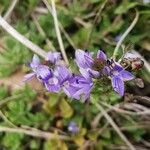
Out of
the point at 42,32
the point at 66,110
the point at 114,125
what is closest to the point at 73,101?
the point at 66,110

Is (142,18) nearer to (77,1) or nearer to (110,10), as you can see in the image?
(110,10)

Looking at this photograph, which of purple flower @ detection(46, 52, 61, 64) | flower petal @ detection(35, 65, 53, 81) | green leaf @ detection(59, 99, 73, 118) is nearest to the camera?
flower petal @ detection(35, 65, 53, 81)

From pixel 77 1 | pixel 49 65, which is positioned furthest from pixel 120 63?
pixel 77 1

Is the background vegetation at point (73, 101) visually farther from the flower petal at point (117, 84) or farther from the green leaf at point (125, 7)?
the flower petal at point (117, 84)

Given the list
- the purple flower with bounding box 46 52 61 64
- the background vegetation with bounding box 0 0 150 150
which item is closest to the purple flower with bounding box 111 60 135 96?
the purple flower with bounding box 46 52 61 64

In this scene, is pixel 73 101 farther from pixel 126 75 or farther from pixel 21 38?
pixel 126 75

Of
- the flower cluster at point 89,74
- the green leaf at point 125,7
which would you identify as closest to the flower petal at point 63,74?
the flower cluster at point 89,74

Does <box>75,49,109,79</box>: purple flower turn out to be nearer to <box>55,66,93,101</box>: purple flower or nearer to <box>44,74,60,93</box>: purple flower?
<box>55,66,93,101</box>: purple flower
